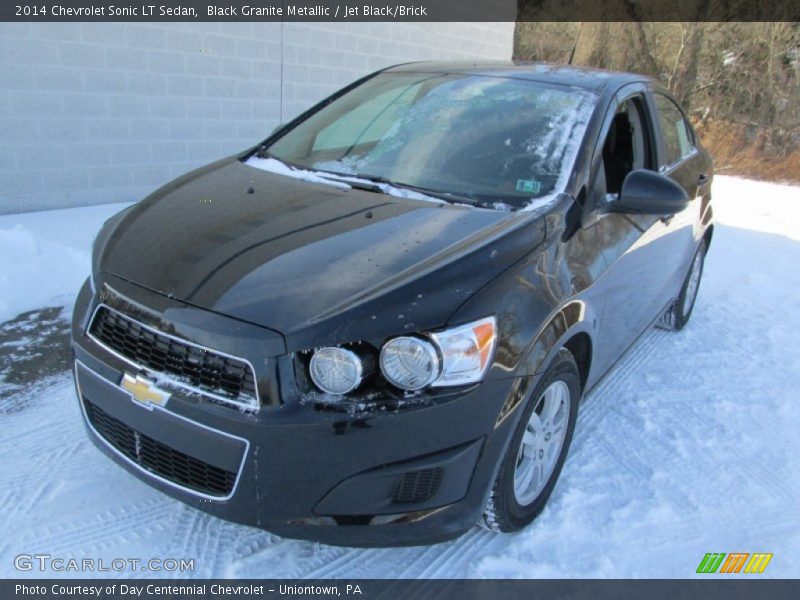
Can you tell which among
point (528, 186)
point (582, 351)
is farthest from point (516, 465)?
point (528, 186)

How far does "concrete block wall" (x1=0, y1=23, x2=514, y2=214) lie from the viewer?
5711 millimetres

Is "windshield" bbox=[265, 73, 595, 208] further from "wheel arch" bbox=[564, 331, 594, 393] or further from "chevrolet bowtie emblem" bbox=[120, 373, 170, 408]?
"chevrolet bowtie emblem" bbox=[120, 373, 170, 408]

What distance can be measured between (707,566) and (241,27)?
6637mm

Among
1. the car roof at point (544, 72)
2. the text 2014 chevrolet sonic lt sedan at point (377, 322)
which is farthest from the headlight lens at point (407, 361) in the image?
the car roof at point (544, 72)

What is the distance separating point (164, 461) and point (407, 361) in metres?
0.88

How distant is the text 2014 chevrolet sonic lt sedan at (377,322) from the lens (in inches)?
79.8

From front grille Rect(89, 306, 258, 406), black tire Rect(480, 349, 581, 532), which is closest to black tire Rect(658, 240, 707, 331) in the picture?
black tire Rect(480, 349, 581, 532)

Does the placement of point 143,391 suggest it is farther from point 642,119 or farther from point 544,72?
point 642,119

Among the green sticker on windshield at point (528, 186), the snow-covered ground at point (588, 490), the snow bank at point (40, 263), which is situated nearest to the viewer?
the snow-covered ground at point (588, 490)

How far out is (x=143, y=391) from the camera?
7.09 ft

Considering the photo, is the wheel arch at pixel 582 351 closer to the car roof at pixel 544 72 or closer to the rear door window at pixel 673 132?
the car roof at pixel 544 72

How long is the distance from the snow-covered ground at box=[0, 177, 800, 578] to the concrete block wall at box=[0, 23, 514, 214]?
1.46 m

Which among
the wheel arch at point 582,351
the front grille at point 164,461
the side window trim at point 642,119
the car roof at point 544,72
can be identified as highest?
the car roof at point 544,72
